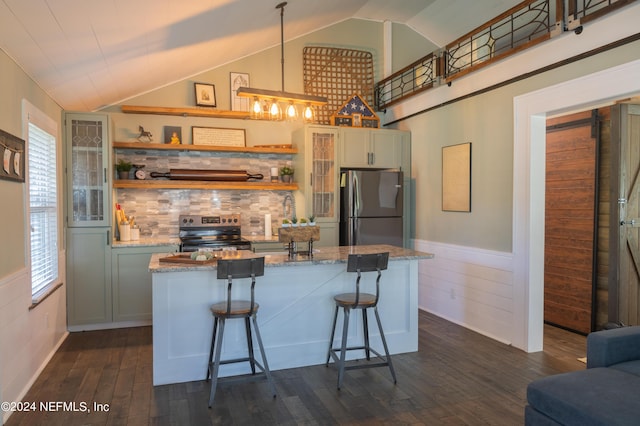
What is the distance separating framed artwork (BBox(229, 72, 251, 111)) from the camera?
5.50m

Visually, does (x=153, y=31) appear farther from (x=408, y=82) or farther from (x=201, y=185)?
(x=408, y=82)

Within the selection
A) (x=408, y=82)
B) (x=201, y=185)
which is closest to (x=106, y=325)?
(x=201, y=185)

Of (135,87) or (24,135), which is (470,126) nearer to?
(135,87)

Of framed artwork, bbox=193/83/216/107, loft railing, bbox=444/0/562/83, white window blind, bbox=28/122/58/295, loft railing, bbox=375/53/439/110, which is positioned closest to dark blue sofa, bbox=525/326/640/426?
loft railing, bbox=444/0/562/83

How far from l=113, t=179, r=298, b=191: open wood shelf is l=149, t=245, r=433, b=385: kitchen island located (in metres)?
1.61

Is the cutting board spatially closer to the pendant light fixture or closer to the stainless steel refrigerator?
the pendant light fixture

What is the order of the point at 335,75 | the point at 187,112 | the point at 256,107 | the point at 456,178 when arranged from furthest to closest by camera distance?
the point at 335,75
the point at 187,112
the point at 456,178
the point at 256,107

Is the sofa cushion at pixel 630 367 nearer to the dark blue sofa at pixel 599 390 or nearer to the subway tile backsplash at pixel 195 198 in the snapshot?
the dark blue sofa at pixel 599 390

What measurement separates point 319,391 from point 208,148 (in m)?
3.13

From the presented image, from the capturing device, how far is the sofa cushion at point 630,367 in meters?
2.27

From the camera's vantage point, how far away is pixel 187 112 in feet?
16.9

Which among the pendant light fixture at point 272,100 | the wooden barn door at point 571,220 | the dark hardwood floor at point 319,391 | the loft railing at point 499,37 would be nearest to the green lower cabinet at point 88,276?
the dark hardwood floor at point 319,391

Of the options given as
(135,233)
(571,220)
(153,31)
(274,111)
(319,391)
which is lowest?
(319,391)

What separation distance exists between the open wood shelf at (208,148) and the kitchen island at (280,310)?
182 centimetres
